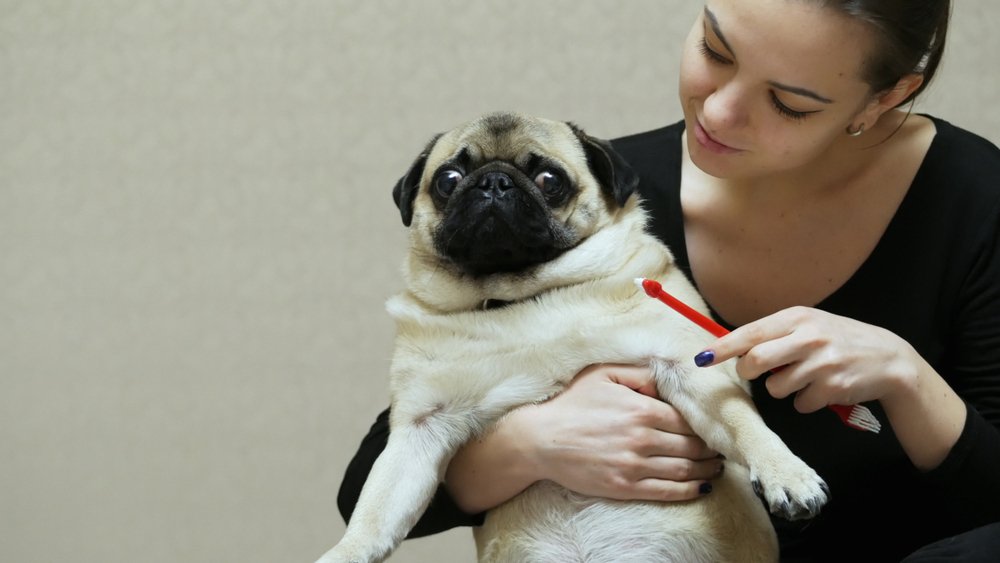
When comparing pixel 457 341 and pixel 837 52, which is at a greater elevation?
pixel 837 52

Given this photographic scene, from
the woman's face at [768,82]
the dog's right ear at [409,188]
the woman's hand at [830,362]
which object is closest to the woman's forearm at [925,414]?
the woman's hand at [830,362]

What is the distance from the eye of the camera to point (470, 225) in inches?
53.6

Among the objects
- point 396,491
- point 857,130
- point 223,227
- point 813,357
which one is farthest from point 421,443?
point 223,227

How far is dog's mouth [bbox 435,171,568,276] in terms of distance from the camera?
134cm

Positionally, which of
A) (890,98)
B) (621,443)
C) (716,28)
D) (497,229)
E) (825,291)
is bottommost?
(621,443)

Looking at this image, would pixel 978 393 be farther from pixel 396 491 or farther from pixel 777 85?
pixel 396 491

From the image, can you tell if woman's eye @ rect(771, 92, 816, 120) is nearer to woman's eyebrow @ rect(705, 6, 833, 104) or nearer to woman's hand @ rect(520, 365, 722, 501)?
woman's eyebrow @ rect(705, 6, 833, 104)

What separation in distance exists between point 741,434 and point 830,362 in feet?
0.45

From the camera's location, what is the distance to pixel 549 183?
1428 mm

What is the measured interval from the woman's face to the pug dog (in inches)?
7.6

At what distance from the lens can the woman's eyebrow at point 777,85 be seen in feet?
3.94

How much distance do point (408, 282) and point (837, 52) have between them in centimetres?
69

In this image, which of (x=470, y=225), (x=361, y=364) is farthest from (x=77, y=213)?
(x=470, y=225)

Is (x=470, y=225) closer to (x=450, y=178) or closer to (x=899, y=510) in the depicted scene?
(x=450, y=178)
